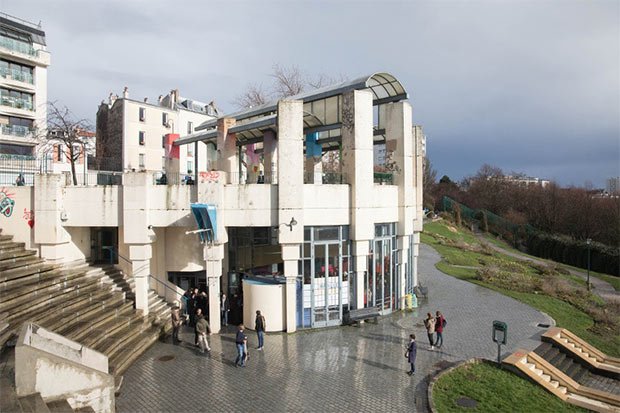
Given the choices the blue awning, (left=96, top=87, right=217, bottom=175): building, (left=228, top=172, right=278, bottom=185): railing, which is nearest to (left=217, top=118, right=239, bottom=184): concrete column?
(left=228, top=172, right=278, bottom=185): railing

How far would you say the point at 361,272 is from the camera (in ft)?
60.7

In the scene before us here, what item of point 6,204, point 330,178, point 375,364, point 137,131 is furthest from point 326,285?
point 137,131

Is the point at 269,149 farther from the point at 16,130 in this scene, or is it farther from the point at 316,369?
the point at 16,130

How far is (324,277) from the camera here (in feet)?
59.2

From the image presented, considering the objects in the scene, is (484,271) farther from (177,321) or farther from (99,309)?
(99,309)

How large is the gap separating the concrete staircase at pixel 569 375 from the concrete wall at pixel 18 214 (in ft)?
60.7

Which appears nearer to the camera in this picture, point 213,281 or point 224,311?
point 213,281

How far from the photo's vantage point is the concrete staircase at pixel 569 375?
42.1ft

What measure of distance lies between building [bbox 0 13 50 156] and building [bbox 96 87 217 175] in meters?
6.49

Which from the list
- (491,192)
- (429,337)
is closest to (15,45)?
(429,337)

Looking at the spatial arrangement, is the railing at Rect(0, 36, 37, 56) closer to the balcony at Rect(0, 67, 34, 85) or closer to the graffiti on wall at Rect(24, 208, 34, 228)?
the balcony at Rect(0, 67, 34, 85)

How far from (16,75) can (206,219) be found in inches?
1465

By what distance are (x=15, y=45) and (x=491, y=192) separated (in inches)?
2878

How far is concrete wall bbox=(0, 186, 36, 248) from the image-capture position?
17.1 m
